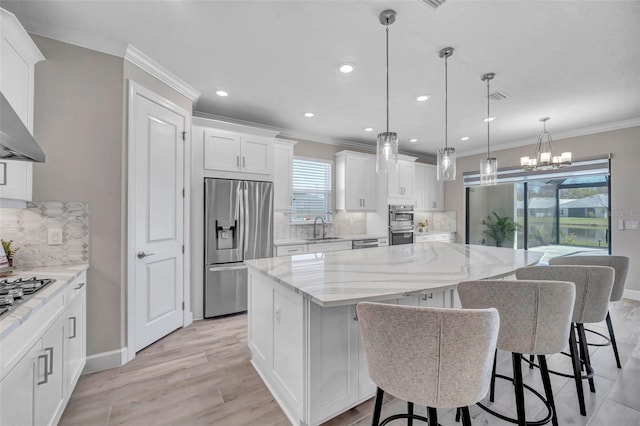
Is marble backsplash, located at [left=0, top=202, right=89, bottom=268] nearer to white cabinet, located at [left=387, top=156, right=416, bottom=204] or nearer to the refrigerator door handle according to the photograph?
the refrigerator door handle

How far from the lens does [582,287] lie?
6.13ft

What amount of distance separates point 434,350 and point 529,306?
756 millimetres

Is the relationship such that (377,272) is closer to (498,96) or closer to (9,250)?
(9,250)

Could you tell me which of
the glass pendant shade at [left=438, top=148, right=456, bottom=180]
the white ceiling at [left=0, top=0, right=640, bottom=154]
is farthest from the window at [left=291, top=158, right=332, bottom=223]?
the glass pendant shade at [left=438, top=148, right=456, bottom=180]

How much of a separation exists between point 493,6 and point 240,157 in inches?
116

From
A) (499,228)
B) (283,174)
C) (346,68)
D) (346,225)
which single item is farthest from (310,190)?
(499,228)

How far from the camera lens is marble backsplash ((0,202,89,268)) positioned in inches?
81.0

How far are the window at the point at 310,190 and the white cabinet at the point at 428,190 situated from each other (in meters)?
2.27

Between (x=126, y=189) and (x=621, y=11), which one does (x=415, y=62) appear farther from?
(x=126, y=189)

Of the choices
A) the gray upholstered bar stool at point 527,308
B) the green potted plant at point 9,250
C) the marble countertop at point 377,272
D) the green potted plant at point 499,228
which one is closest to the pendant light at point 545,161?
the marble countertop at point 377,272

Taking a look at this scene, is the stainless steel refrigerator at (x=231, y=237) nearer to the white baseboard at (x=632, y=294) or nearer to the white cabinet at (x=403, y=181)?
the white cabinet at (x=403, y=181)

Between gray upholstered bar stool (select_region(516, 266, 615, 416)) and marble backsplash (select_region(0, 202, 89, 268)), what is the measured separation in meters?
3.20

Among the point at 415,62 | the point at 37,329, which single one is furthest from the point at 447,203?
the point at 37,329

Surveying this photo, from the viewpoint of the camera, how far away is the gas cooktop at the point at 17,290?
122 cm
